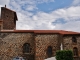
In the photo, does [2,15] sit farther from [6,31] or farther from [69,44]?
[69,44]

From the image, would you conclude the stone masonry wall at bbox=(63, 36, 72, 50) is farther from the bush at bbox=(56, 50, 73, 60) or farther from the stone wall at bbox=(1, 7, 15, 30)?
the stone wall at bbox=(1, 7, 15, 30)

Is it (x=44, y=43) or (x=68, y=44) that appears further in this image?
(x=44, y=43)

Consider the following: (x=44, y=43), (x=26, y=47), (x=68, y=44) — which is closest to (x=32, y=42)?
(x=26, y=47)

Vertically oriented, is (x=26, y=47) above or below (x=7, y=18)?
below

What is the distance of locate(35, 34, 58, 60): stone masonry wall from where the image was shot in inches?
1358

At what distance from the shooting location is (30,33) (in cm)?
3638

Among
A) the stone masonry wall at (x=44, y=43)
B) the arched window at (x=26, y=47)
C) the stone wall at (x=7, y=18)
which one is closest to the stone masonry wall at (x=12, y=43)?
the arched window at (x=26, y=47)

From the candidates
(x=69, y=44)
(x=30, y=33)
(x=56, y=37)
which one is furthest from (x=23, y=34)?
(x=69, y=44)

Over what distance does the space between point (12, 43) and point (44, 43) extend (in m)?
5.84

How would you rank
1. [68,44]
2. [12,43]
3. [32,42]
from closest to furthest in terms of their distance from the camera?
[68,44] < [12,43] < [32,42]

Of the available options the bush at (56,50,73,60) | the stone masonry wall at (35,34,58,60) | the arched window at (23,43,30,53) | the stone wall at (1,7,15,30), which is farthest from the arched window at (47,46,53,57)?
the bush at (56,50,73,60)

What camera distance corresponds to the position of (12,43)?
35656 millimetres

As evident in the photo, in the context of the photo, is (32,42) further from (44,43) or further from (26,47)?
(44,43)

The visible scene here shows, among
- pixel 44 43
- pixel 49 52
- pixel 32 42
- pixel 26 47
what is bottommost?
pixel 49 52
